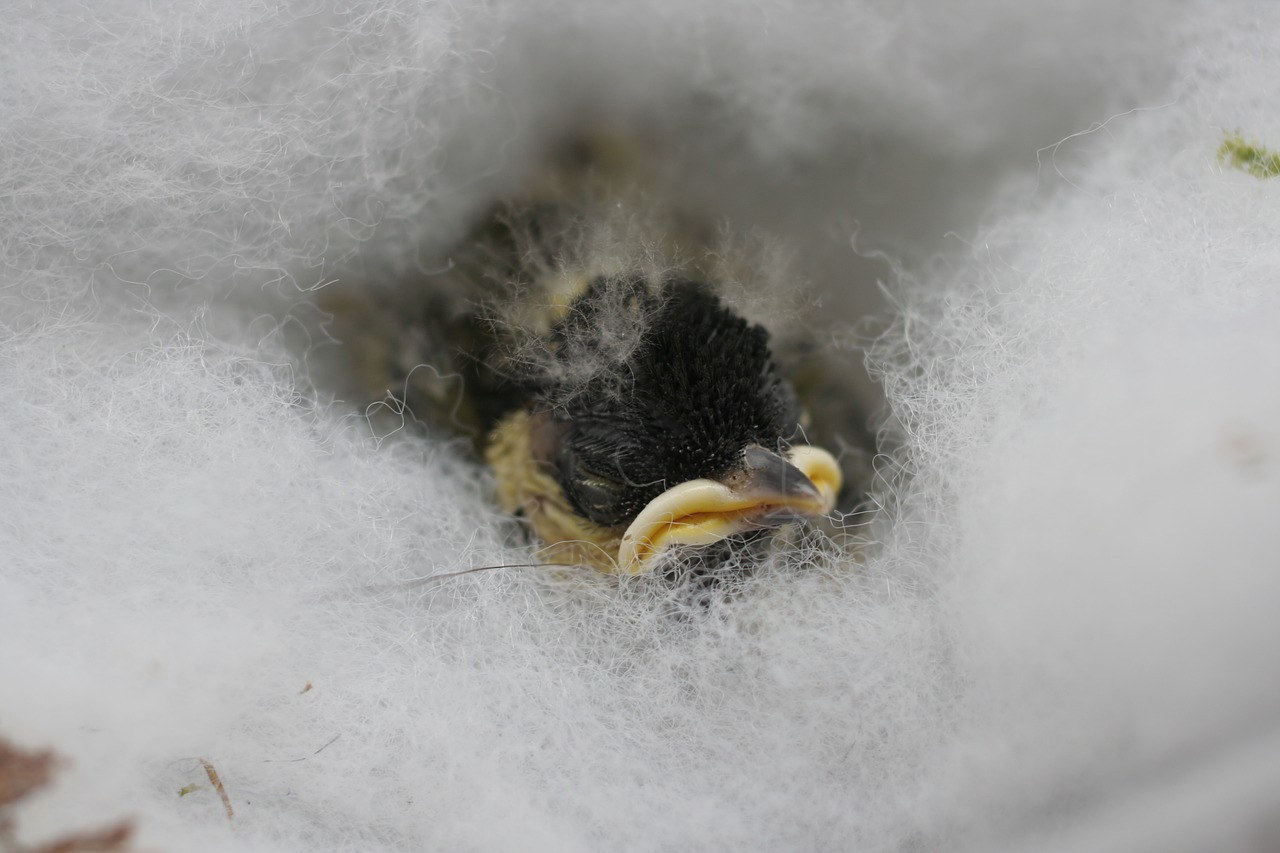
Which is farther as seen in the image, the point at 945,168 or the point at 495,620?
the point at 945,168

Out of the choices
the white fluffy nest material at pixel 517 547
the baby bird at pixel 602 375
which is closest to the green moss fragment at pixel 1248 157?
the white fluffy nest material at pixel 517 547

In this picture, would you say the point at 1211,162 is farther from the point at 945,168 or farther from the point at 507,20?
the point at 507,20

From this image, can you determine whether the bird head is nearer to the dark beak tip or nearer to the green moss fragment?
the dark beak tip

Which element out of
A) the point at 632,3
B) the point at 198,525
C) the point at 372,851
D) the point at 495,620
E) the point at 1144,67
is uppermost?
the point at 632,3

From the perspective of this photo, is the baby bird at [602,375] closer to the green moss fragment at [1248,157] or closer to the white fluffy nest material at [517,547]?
the white fluffy nest material at [517,547]

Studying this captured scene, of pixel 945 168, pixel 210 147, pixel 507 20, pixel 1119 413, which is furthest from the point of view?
pixel 945 168

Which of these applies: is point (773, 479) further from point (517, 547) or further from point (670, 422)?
point (517, 547)

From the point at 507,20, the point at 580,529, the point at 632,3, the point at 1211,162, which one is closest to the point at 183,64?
the point at 507,20
